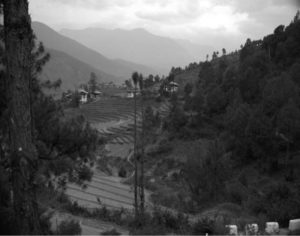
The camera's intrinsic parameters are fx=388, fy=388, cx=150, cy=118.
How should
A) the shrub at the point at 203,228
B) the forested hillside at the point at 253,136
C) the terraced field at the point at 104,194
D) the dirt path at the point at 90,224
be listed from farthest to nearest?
the forested hillside at the point at 253,136, the terraced field at the point at 104,194, the dirt path at the point at 90,224, the shrub at the point at 203,228

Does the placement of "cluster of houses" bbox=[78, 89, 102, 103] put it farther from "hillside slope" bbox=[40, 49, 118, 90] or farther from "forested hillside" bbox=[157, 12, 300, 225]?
"hillside slope" bbox=[40, 49, 118, 90]

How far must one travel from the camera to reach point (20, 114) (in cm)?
513

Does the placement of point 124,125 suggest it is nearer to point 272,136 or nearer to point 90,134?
point 272,136

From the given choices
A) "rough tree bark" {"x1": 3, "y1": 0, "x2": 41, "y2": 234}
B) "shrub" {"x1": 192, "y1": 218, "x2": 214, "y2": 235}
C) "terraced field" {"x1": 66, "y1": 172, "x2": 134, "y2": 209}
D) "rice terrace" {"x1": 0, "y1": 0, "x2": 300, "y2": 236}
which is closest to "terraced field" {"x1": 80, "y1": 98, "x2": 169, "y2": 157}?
"rice terrace" {"x1": 0, "y1": 0, "x2": 300, "y2": 236}

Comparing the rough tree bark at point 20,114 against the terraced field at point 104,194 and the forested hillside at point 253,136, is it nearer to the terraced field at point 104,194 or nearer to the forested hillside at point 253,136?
the forested hillside at point 253,136

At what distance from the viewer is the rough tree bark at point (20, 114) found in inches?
199

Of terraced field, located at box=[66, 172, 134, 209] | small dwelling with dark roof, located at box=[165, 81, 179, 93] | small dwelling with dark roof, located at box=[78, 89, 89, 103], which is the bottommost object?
terraced field, located at box=[66, 172, 134, 209]

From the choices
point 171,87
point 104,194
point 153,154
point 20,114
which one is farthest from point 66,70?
point 20,114

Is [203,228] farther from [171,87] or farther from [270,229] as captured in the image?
[171,87]

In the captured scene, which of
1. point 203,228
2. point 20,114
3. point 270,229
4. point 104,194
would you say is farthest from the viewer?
point 104,194

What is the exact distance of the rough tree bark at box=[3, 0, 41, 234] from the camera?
5.07 meters

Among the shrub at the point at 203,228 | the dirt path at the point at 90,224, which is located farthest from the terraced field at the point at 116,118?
the shrub at the point at 203,228

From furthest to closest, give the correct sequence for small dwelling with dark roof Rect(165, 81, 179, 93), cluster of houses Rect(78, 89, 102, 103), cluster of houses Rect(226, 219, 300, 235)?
cluster of houses Rect(78, 89, 102, 103) → small dwelling with dark roof Rect(165, 81, 179, 93) → cluster of houses Rect(226, 219, 300, 235)

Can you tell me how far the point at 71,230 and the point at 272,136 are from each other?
895 inches
